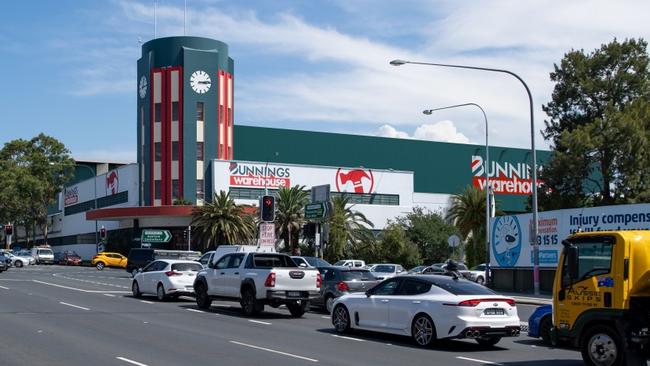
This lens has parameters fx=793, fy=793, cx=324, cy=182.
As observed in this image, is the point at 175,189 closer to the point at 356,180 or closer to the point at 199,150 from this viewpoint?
the point at 199,150

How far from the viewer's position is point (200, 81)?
71.7 metres

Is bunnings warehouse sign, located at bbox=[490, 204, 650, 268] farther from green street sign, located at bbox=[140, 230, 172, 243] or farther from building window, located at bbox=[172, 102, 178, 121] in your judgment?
building window, located at bbox=[172, 102, 178, 121]

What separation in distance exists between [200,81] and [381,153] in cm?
2238

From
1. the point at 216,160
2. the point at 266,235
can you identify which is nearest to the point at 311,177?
the point at 216,160

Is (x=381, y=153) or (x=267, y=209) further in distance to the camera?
(x=381, y=153)

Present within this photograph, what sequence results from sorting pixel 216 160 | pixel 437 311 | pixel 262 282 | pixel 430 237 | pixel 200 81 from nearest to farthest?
pixel 437 311
pixel 262 282
pixel 430 237
pixel 216 160
pixel 200 81

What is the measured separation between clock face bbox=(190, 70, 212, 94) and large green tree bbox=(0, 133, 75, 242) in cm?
3529

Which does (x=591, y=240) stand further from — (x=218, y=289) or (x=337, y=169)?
(x=337, y=169)

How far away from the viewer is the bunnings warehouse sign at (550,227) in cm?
3216

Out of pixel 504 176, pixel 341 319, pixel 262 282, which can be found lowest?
pixel 341 319

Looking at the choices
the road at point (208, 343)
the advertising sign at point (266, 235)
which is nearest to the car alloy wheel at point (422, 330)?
the road at point (208, 343)

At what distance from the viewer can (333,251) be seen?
200ft

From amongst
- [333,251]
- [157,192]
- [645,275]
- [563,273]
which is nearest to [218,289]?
[563,273]

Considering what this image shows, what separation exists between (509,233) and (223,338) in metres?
25.9
